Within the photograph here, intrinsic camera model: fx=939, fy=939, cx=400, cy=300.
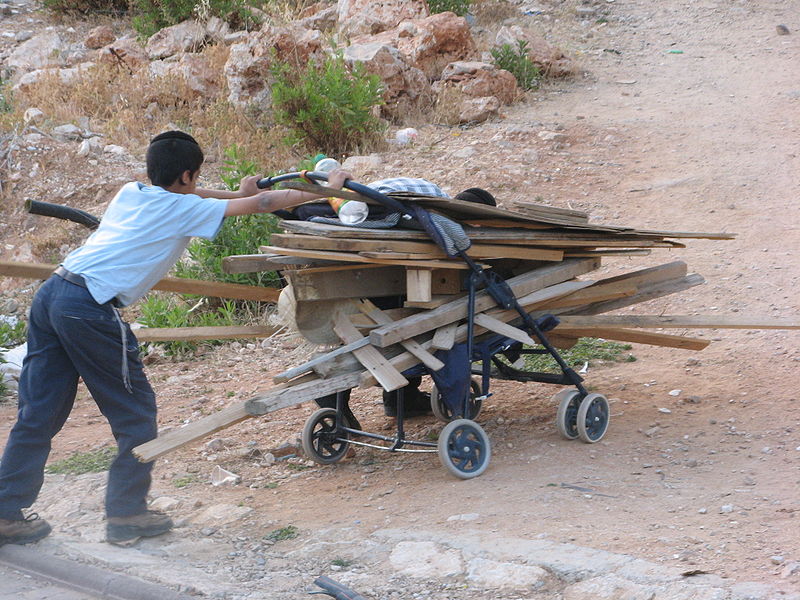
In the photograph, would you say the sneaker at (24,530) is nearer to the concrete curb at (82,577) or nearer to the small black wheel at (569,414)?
the concrete curb at (82,577)

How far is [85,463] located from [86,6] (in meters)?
12.4

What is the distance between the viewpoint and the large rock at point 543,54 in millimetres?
12492

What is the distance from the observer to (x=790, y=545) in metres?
3.72

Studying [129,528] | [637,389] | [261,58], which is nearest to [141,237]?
[129,528]

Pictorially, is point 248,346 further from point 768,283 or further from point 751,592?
point 751,592

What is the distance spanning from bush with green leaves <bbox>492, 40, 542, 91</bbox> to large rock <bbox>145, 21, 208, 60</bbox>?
13.9ft

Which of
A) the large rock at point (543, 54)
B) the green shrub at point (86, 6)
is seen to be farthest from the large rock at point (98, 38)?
the large rock at point (543, 54)

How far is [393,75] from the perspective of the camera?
11.3 m

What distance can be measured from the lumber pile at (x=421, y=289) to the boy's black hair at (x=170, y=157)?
58 cm

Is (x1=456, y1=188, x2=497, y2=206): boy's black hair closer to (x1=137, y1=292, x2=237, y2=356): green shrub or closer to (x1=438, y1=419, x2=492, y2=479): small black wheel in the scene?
(x1=438, y1=419, x2=492, y2=479): small black wheel

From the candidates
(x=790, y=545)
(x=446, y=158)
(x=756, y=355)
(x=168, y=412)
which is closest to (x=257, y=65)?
(x=446, y=158)

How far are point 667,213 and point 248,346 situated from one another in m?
4.16

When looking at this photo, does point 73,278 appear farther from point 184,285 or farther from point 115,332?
point 184,285

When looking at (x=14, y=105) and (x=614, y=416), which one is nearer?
(x=614, y=416)
